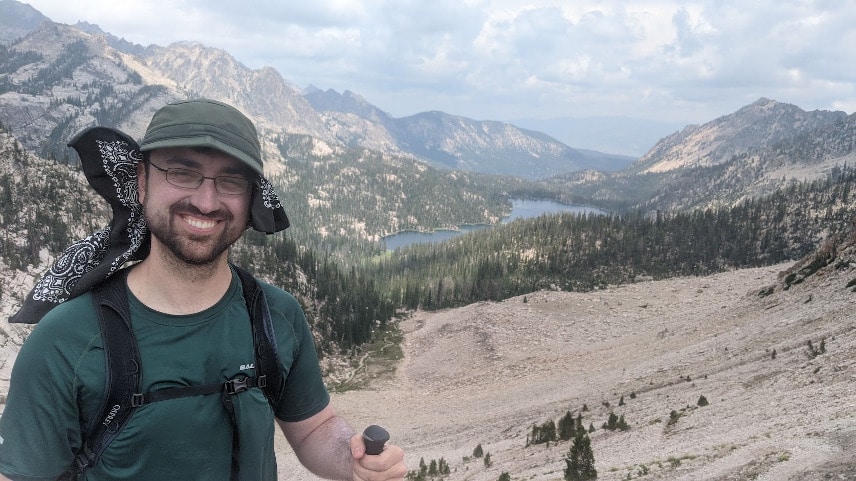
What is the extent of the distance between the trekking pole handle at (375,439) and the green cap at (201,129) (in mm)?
2038

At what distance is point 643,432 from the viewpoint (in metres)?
18.1

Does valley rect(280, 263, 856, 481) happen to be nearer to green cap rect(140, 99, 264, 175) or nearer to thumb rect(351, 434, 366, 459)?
thumb rect(351, 434, 366, 459)

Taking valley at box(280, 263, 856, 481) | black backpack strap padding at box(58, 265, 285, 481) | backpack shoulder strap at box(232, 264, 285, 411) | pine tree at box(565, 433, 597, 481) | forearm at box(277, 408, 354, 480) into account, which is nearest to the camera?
black backpack strap padding at box(58, 265, 285, 481)

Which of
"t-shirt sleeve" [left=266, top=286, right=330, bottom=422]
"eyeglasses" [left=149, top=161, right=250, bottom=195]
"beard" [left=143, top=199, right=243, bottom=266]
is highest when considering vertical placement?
"eyeglasses" [left=149, top=161, right=250, bottom=195]

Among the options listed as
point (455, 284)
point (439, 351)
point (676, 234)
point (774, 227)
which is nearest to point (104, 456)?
point (439, 351)

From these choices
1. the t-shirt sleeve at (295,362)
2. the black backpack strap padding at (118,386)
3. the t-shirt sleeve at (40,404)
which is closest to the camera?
the t-shirt sleeve at (40,404)

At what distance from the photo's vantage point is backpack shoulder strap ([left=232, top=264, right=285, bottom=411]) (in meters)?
3.40

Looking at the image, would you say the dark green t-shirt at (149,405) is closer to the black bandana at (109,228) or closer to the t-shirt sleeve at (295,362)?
the t-shirt sleeve at (295,362)

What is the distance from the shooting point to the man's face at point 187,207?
10.4ft

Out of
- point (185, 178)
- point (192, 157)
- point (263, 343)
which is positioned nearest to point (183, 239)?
point (185, 178)

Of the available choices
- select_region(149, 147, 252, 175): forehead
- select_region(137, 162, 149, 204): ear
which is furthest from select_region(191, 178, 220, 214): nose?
select_region(137, 162, 149, 204): ear

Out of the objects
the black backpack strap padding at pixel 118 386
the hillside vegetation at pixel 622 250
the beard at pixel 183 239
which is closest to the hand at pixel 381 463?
the black backpack strap padding at pixel 118 386

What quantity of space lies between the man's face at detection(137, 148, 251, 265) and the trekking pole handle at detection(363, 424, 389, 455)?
165 cm

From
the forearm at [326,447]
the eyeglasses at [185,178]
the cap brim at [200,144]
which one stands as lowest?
the forearm at [326,447]
